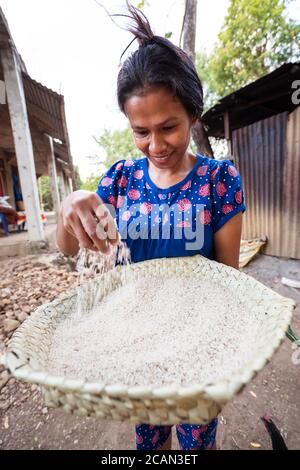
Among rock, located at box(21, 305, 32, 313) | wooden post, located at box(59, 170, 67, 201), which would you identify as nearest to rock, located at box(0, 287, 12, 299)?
rock, located at box(21, 305, 32, 313)

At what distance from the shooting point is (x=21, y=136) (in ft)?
14.5

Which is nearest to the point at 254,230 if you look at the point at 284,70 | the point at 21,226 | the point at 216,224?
the point at 284,70

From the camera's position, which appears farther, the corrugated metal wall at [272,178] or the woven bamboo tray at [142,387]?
the corrugated metal wall at [272,178]

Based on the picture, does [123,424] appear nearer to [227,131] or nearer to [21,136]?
[21,136]

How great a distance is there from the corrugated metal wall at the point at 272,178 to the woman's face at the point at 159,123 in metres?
3.98

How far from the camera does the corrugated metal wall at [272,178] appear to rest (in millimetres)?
4336

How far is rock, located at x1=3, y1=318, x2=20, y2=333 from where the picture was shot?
2498 millimetres

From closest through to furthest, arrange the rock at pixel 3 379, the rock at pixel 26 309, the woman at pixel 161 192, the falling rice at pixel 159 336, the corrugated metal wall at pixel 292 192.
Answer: the falling rice at pixel 159 336 < the woman at pixel 161 192 < the rock at pixel 3 379 < the rock at pixel 26 309 < the corrugated metal wall at pixel 292 192

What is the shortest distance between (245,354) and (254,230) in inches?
195

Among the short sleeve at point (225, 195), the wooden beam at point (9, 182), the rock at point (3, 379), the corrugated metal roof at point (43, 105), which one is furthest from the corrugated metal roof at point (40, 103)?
the rock at point (3, 379)

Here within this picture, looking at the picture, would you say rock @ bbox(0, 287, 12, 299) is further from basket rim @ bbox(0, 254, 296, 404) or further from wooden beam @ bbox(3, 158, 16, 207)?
wooden beam @ bbox(3, 158, 16, 207)

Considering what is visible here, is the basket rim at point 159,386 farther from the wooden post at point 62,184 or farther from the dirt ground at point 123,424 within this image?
the wooden post at point 62,184

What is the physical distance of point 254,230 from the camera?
5.26m

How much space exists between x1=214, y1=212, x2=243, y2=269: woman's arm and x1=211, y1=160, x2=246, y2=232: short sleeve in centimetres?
3
